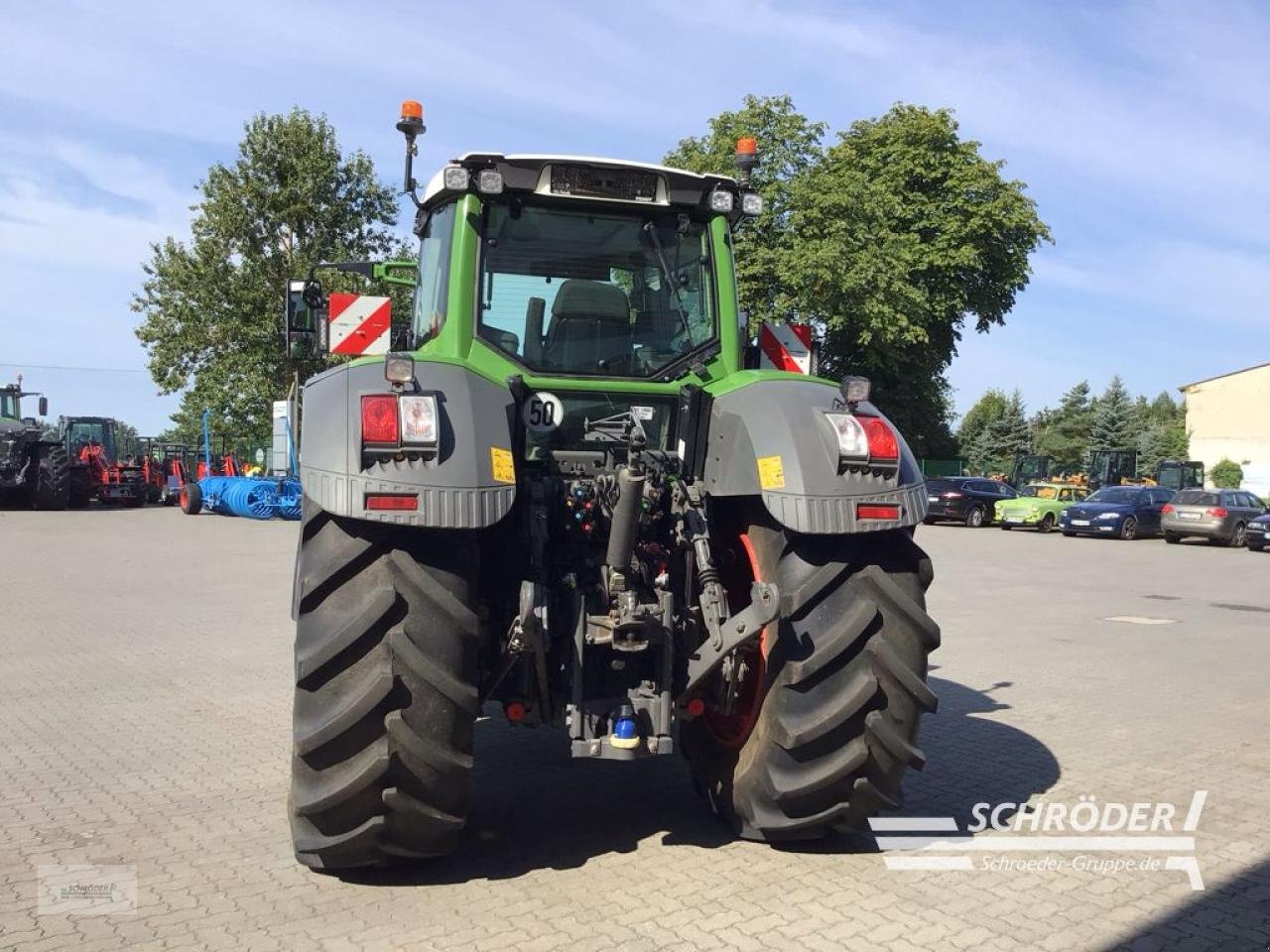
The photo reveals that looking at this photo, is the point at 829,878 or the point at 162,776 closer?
the point at 829,878

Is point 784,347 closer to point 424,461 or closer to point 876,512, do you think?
point 876,512

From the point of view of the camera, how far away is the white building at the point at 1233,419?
56.1 meters

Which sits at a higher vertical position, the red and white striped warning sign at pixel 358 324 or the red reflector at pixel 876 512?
the red and white striped warning sign at pixel 358 324

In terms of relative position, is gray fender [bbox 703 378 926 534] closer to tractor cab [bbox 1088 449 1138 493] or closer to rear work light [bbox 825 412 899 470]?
rear work light [bbox 825 412 899 470]

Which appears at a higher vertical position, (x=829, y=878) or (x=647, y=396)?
(x=647, y=396)

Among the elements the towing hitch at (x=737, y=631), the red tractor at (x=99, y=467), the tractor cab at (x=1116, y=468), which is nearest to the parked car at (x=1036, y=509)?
the tractor cab at (x=1116, y=468)

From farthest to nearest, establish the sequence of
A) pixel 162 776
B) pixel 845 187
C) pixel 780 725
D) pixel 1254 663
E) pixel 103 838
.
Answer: pixel 845 187, pixel 1254 663, pixel 162 776, pixel 103 838, pixel 780 725

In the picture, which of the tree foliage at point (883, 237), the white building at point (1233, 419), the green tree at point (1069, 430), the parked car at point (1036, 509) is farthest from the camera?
the green tree at point (1069, 430)

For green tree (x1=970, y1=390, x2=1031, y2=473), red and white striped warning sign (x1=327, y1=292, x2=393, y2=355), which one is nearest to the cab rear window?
red and white striped warning sign (x1=327, y1=292, x2=393, y2=355)

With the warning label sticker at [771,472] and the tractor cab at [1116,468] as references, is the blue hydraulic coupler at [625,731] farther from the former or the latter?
the tractor cab at [1116,468]

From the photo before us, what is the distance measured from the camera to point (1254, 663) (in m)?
9.97

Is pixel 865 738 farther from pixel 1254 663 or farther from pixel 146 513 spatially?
pixel 146 513

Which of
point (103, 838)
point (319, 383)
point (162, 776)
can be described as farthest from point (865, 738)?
point (162, 776)

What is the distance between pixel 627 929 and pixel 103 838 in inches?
92.4
